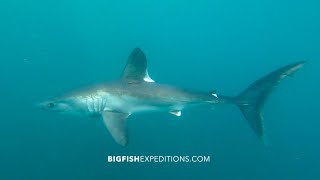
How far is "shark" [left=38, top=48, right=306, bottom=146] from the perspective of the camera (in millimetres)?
7504

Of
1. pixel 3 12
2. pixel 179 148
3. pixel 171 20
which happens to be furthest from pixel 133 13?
pixel 179 148

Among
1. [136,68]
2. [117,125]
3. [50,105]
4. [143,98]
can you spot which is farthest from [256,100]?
[50,105]

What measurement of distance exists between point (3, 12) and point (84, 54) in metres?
15.9

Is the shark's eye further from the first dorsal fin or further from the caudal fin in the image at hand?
the caudal fin

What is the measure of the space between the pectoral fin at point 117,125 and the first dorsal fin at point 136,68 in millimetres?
779

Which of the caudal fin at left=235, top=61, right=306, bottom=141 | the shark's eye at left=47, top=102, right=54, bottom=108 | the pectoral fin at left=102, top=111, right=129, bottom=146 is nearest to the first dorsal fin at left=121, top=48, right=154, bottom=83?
the pectoral fin at left=102, top=111, right=129, bottom=146

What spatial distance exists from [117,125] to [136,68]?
4.11 feet

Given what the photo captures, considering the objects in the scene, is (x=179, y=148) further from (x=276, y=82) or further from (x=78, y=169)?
(x=276, y=82)

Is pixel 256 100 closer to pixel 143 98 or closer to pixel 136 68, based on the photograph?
pixel 143 98

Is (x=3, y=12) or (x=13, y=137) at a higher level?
(x=3, y=12)

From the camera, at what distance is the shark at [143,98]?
750 cm

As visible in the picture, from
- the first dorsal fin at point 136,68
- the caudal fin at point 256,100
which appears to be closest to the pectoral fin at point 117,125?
the first dorsal fin at point 136,68

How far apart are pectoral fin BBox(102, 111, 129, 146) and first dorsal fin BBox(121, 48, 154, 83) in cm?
78

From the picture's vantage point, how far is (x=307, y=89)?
37.6 m
